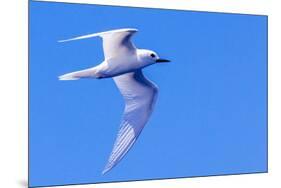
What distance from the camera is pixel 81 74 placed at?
3.77 meters

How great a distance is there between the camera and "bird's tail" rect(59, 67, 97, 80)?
3.74 m

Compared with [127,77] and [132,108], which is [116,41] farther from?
[132,108]

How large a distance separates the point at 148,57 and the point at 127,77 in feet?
0.63

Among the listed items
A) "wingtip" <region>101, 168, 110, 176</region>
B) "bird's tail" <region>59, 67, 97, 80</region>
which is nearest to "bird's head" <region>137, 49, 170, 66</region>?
"bird's tail" <region>59, 67, 97, 80</region>

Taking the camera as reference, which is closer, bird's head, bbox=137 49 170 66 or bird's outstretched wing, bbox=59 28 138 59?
bird's outstretched wing, bbox=59 28 138 59

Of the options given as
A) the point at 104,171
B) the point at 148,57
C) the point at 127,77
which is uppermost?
the point at 148,57

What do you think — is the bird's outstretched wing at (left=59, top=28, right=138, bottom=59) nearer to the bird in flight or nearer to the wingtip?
the bird in flight

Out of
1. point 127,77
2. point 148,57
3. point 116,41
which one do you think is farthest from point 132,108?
point 116,41

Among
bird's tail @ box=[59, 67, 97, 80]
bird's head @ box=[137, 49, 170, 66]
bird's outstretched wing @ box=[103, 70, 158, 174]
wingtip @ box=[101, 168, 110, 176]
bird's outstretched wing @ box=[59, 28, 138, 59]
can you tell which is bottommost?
wingtip @ box=[101, 168, 110, 176]

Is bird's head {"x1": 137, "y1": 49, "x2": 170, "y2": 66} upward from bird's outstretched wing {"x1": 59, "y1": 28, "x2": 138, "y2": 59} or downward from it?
downward

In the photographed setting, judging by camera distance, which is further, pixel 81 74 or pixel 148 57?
pixel 148 57

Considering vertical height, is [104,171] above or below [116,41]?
below

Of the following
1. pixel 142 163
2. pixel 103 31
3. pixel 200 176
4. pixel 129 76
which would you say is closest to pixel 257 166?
pixel 200 176

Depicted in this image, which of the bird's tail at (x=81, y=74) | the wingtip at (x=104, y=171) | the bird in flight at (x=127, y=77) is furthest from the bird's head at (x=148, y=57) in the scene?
the wingtip at (x=104, y=171)
